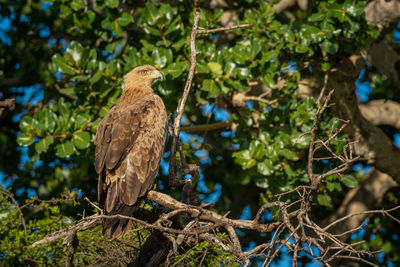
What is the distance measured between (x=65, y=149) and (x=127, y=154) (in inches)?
51.6

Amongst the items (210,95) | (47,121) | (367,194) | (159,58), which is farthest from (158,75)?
(367,194)

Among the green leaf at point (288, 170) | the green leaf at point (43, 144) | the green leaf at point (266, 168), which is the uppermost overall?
the green leaf at point (43, 144)

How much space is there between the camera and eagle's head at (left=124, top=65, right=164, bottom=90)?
19.9 ft

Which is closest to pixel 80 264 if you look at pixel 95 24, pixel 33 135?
pixel 33 135

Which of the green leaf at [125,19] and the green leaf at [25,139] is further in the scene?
the green leaf at [125,19]

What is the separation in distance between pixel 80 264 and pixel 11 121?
4.28 metres

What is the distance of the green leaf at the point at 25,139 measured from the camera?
614 centimetres

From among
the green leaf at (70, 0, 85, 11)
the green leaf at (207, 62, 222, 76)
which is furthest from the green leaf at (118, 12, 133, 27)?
the green leaf at (207, 62, 222, 76)

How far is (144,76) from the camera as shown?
20.1ft

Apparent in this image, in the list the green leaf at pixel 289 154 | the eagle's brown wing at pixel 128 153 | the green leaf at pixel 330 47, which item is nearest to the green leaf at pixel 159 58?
the eagle's brown wing at pixel 128 153

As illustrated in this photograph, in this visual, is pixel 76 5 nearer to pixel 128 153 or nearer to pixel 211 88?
pixel 211 88

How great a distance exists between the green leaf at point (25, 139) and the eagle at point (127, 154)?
4.02 feet

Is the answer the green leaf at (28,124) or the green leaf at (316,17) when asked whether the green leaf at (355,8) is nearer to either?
the green leaf at (316,17)

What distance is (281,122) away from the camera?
21.5ft
